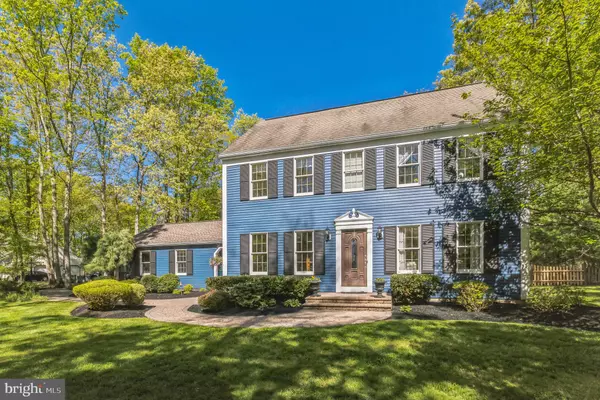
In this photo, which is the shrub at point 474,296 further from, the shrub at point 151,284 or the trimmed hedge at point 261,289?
the shrub at point 151,284

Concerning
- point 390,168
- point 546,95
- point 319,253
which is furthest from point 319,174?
point 546,95

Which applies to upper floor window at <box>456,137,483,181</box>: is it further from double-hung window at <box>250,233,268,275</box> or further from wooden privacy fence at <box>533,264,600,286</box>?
double-hung window at <box>250,233,268,275</box>

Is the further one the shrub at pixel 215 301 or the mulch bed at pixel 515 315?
the shrub at pixel 215 301

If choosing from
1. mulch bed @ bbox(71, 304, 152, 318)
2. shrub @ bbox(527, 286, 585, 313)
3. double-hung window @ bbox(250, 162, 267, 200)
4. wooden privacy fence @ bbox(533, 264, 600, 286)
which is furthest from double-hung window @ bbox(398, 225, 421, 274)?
mulch bed @ bbox(71, 304, 152, 318)

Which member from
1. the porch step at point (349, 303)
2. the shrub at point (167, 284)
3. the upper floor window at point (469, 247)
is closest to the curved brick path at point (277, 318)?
the porch step at point (349, 303)

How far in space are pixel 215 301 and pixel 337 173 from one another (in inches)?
260

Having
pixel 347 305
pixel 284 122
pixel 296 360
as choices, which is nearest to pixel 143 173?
pixel 284 122

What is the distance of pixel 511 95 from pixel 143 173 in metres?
23.1

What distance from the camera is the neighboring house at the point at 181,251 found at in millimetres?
17000

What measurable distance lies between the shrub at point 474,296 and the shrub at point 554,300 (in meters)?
1.13

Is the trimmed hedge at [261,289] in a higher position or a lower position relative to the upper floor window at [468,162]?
lower

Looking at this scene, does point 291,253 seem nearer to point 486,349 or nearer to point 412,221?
point 412,221

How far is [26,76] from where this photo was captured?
58.1 feet

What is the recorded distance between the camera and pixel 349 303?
34.5 feet
